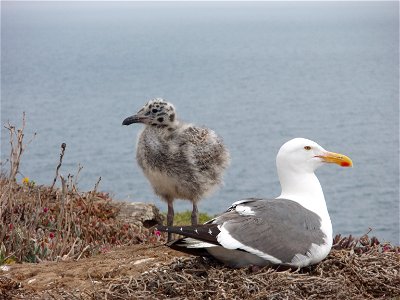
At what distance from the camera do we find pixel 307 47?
15588 cm

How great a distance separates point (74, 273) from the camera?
28.2 ft

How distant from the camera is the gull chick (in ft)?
34.2

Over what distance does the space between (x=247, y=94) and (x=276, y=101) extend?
5889mm

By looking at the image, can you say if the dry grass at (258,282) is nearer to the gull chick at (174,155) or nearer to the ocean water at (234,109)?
the gull chick at (174,155)

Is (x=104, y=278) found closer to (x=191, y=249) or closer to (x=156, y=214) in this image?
(x=191, y=249)

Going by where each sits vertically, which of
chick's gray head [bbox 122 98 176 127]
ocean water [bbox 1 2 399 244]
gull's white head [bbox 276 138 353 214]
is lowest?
ocean water [bbox 1 2 399 244]

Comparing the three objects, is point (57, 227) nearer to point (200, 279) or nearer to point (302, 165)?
point (200, 279)

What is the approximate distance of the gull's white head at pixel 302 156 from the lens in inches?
330

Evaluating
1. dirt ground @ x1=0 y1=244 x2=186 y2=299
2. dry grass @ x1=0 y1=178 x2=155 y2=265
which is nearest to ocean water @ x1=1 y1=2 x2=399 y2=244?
dry grass @ x1=0 y1=178 x2=155 y2=265

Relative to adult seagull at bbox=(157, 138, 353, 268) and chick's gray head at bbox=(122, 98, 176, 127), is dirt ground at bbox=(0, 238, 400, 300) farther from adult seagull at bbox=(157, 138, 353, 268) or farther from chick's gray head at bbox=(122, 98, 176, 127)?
chick's gray head at bbox=(122, 98, 176, 127)

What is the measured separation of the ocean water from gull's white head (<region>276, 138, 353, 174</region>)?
648 centimetres

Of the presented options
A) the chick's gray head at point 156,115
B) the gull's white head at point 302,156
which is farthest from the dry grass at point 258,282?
the chick's gray head at point 156,115

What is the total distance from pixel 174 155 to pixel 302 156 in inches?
98.8

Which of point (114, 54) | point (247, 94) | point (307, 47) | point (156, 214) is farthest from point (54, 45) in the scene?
point (156, 214)
